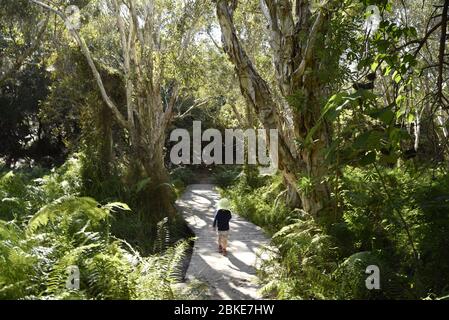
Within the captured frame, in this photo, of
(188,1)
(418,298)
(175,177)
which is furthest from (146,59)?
(175,177)

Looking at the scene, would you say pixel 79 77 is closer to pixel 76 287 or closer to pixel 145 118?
pixel 145 118

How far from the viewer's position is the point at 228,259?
7.77 metres

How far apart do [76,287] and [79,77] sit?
364 inches

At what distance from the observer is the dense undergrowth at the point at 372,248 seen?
471 cm

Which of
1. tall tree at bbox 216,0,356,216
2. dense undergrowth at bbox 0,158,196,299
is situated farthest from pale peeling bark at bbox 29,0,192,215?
dense undergrowth at bbox 0,158,196,299

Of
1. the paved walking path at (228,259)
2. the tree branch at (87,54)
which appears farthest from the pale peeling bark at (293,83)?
the tree branch at (87,54)

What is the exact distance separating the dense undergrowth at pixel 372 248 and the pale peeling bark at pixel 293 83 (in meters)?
0.63

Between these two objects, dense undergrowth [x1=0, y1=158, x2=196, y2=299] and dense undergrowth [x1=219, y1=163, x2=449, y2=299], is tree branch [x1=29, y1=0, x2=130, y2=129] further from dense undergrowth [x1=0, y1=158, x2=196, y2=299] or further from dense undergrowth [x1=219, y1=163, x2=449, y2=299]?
dense undergrowth [x1=219, y1=163, x2=449, y2=299]

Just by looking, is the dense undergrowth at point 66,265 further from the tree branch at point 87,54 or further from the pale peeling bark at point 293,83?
the tree branch at point 87,54

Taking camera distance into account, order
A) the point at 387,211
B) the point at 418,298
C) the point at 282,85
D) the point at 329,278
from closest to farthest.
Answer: the point at 418,298 → the point at 329,278 → the point at 387,211 → the point at 282,85

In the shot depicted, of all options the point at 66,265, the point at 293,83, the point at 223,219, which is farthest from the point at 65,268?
the point at 293,83
